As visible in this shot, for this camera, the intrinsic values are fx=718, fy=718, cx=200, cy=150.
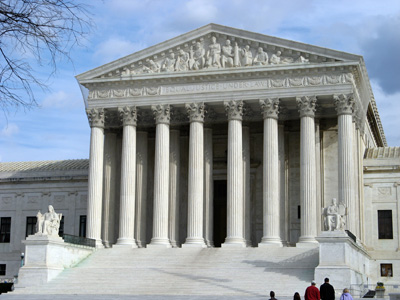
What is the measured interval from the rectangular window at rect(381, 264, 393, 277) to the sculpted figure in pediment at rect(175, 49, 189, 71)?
2119cm

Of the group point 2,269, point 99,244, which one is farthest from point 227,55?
point 2,269

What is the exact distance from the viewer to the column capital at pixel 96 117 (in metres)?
55.6

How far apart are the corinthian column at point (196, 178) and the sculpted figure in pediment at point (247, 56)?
14.8ft

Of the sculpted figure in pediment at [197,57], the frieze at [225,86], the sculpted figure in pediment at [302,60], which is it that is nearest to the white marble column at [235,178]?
the frieze at [225,86]

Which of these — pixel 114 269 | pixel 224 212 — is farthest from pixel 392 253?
pixel 114 269

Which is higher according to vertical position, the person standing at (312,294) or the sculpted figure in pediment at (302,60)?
the sculpted figure in pediment at (302,60)

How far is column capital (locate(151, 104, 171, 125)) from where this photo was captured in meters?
54.3

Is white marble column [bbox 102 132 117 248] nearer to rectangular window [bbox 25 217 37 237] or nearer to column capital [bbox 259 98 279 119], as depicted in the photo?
rectangular window [bbox 25 217 37 237]

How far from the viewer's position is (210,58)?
5369cm

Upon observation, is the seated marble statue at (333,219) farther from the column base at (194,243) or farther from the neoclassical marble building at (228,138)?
the column base at (194,243)

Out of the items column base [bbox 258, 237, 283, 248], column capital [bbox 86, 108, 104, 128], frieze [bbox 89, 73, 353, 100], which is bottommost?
column base [bbox 258, 237, 283, 248]

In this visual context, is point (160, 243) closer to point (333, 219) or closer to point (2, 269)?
point (333, 219)

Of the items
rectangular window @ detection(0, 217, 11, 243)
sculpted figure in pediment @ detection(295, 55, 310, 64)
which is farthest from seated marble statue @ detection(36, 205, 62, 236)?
sculpted figure in pediment @ detection(295, 55, 310, 64)

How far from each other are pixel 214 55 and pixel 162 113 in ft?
19.2
